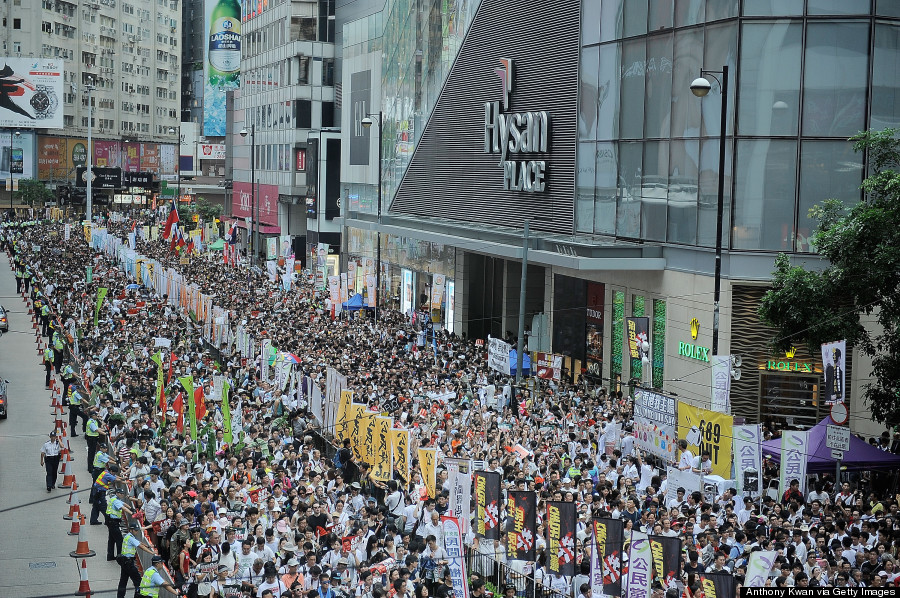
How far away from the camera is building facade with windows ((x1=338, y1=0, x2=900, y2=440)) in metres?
26.4

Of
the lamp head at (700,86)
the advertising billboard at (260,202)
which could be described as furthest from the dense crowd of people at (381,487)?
the advertising billboard at (260,202)

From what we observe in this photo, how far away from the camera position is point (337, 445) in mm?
24750

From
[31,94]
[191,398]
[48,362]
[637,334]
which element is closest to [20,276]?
[48,362]

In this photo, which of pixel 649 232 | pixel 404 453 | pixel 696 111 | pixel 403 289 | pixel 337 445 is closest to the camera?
pixel 404 453

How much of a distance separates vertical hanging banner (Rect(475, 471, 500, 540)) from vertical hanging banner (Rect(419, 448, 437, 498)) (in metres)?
1.82

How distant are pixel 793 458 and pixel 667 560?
20.5 ft

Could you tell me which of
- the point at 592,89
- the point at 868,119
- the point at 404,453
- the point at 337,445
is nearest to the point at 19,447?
the point at 337,445

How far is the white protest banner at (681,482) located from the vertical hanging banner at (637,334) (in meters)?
9.11

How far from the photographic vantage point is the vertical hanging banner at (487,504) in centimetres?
1761

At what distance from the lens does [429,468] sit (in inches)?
779

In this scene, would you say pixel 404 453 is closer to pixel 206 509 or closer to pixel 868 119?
pixel 206 509

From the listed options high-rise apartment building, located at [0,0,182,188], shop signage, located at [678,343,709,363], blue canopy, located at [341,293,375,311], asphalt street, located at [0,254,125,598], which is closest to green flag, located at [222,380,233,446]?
asphalt street, located at [0,254,125,598]

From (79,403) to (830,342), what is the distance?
63.7 ft

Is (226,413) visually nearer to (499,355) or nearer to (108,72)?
(499,355)
